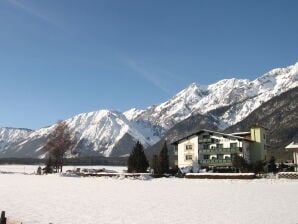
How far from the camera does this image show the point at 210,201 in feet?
107

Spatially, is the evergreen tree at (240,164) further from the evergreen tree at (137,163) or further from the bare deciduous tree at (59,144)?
the bare deciduous tree at (59,144)

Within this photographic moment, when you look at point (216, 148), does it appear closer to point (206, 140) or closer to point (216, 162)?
point (216, 162)

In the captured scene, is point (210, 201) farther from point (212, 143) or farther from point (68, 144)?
point (68, 144)

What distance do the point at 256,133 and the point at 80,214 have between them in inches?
3437

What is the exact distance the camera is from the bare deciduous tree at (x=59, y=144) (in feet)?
376

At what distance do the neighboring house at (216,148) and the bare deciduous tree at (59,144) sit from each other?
31073 mm

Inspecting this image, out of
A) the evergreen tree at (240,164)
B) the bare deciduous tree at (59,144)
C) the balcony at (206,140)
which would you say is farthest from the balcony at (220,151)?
the bare deciduous tree at (59,144)

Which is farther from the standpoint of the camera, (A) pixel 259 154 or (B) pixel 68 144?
(B) pixel 68 144

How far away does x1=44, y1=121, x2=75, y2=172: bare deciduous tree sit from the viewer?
114750 millimetres

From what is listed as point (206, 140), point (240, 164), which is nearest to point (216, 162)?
point (206, 140)

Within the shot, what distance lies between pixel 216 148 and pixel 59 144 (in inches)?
1725

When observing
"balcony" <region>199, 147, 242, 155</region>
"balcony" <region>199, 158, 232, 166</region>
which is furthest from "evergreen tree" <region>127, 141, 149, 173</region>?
"balcony" <region>199, 147, 242, 155</region>

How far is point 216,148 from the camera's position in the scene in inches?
4040

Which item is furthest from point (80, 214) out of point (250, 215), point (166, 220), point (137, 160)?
point (137, 160)
